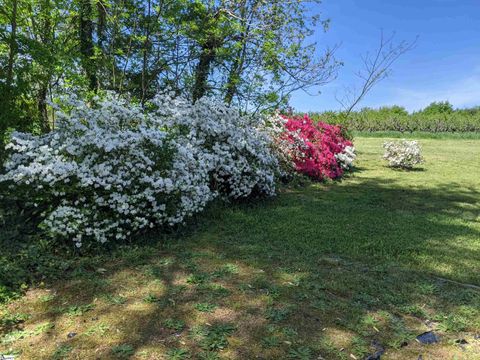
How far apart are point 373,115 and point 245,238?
36.3 m

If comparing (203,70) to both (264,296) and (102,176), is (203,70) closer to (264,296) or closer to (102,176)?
(102,176)

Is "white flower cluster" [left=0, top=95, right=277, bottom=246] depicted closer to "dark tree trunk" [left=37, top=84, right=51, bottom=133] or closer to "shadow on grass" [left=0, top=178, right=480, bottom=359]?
"shadow on grass" [left=0, top=178, right=480, bottom=359]

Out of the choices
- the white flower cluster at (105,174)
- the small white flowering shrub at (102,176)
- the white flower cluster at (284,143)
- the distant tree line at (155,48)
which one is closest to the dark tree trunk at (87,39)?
the distant tree line at (155,48)

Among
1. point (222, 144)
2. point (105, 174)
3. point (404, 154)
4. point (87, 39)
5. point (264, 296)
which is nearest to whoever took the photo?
point (264, 296)

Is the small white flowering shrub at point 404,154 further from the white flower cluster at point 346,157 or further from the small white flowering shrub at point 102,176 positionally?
the small white flowering shrub at point 102,176

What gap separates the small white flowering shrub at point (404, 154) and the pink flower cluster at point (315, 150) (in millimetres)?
2022

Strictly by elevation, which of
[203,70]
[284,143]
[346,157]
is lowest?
[346,157]

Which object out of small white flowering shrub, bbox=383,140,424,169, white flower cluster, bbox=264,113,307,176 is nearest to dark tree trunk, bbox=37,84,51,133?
white flower cluster, bbox=264,113,307,176

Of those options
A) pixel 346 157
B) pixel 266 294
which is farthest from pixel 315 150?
pixel 266 294

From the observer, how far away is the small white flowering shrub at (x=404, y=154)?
39.8 ft

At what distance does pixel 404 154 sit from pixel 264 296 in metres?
10.2

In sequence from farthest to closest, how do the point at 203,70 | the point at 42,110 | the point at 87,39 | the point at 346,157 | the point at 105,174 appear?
the point at 346,157 < the point at 203,70 < the point at 87,39 < the point at 42,110 < the point at 105,174

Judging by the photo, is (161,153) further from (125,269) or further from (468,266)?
(468,266)

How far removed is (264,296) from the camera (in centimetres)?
334
